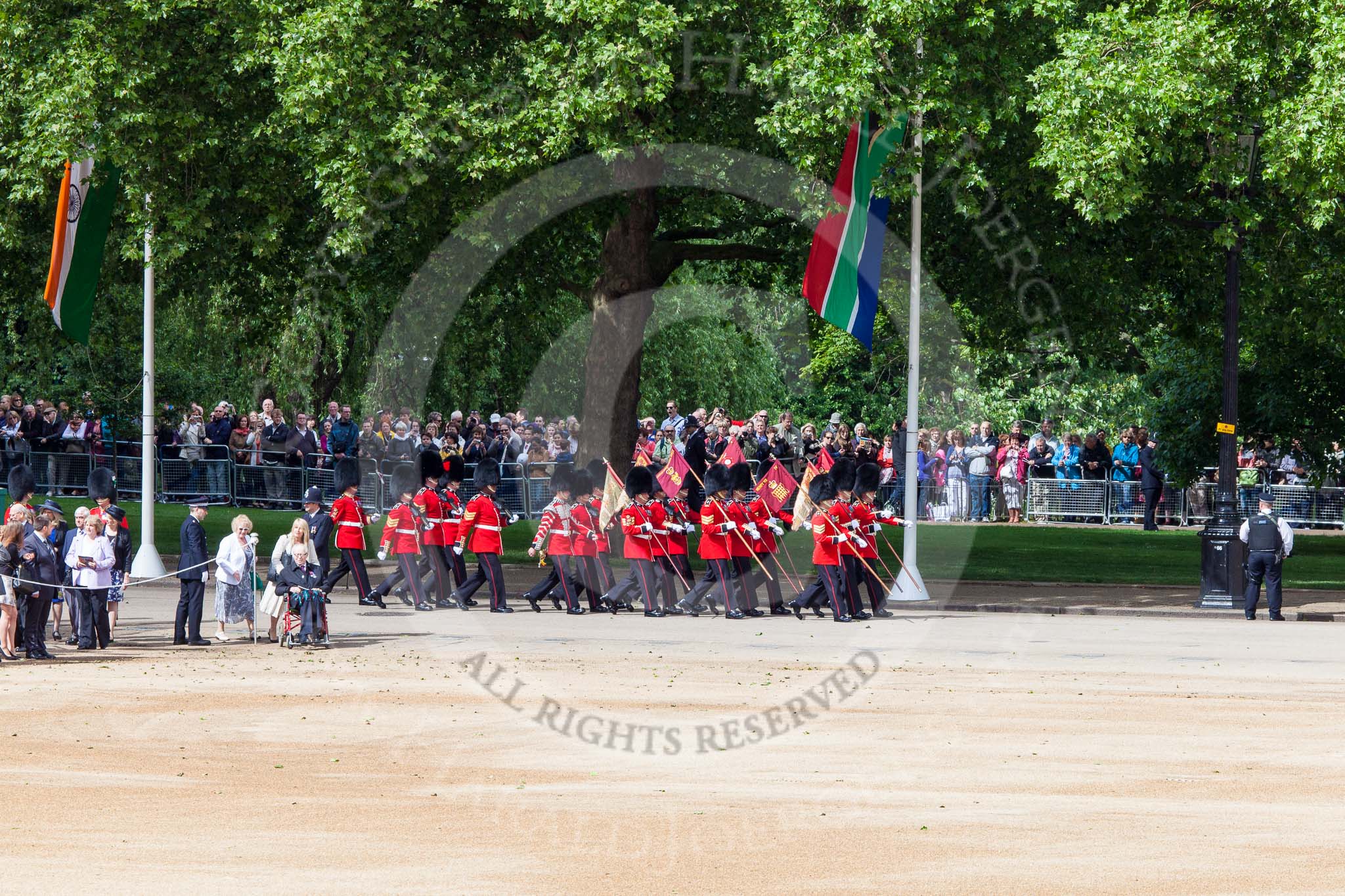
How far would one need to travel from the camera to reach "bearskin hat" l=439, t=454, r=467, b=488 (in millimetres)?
20094

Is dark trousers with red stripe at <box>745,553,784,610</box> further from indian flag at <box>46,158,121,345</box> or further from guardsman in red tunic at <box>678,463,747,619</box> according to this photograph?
indian flag at <box>46,158,121,345</box>

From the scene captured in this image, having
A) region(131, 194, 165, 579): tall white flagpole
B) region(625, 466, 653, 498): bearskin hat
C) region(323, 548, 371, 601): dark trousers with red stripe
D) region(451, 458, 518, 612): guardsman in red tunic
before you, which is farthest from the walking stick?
region(131, 194, 165, 579): tall white flagpole

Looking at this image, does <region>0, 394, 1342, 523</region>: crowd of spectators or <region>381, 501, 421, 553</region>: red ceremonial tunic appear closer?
<region>381, 501, 421, 553</region>: red ceremonial tunic

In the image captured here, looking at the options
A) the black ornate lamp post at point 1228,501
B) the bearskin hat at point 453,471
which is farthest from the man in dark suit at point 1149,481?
the bearskin hat at point 453,471

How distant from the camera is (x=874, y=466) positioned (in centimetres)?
1977

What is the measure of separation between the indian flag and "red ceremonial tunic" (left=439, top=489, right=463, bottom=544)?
5.12m

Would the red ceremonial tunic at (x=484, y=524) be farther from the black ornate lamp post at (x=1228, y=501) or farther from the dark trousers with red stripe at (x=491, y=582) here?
the black ornate lamp post at (x=1228, y=501)

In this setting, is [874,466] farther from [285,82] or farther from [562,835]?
[562,835]

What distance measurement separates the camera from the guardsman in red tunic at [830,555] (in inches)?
714

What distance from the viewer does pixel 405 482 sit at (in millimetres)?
20094

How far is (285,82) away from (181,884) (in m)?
12.8

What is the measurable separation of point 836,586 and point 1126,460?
14591mm

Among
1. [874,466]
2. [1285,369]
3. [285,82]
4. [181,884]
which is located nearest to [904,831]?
[181,884]

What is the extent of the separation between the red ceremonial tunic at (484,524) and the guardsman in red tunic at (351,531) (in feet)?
3.88
